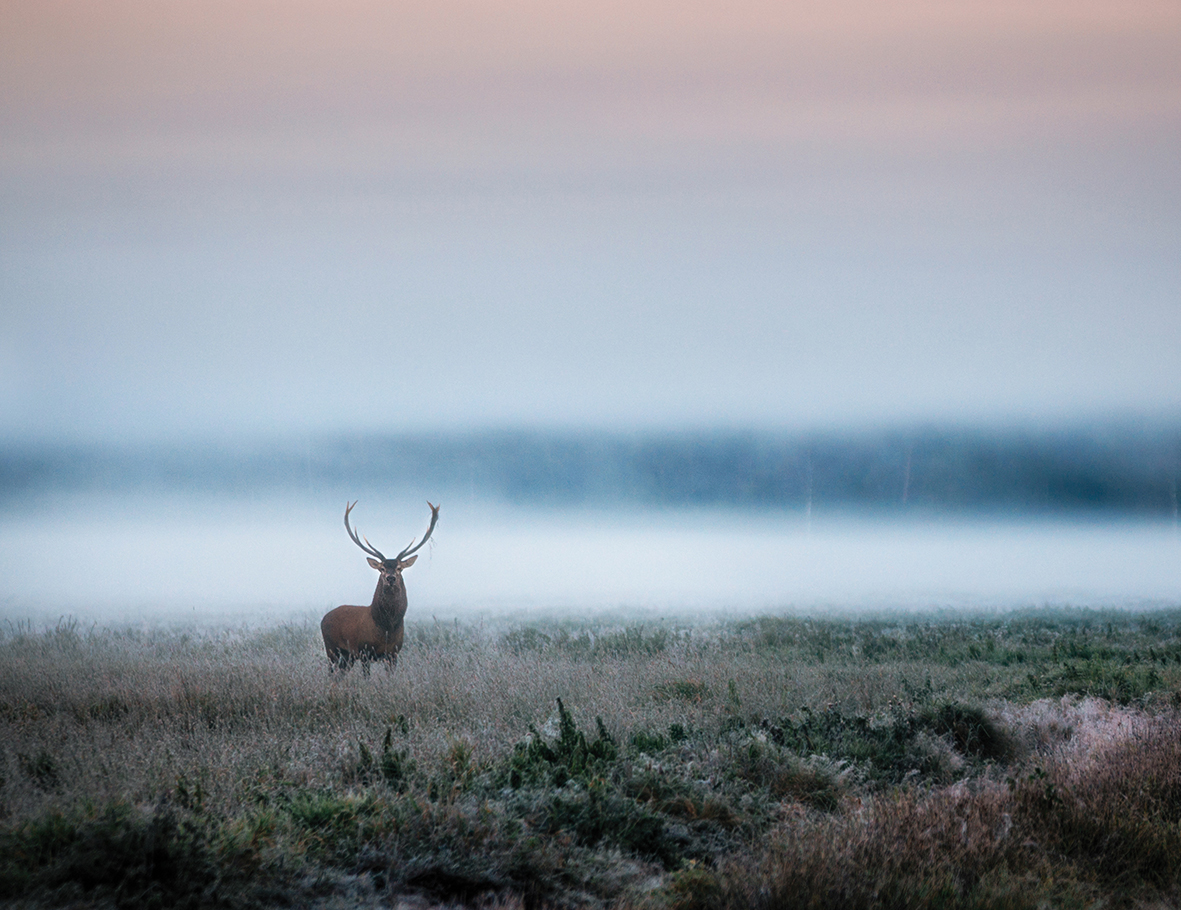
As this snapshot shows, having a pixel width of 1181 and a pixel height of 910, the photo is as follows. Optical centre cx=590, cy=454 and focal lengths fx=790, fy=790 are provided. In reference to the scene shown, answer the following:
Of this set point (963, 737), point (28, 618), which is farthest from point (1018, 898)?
point (28, 618)

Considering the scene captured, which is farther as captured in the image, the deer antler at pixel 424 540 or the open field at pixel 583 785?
the deer antler at pixel 424 540

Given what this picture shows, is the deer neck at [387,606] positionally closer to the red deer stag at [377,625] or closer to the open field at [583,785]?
the red deer stag at [377,625]

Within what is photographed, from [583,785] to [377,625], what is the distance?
20.8ft

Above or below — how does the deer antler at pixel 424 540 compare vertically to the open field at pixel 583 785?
above

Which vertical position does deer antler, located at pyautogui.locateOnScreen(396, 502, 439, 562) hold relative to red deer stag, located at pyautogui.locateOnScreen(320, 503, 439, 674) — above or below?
above

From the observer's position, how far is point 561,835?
4758mm

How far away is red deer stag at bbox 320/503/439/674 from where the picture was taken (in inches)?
432

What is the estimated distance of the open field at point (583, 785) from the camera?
3996 mm

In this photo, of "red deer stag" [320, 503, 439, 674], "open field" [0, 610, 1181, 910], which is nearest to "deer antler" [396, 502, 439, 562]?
"red deer stag" [320, 503, 439, 674]

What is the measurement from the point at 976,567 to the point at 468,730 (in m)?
30.3

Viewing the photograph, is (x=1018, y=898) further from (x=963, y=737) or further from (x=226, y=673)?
(x=226, y=673)

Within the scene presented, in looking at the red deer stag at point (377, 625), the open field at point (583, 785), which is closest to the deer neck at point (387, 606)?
the red deer stag at point (377, 625)

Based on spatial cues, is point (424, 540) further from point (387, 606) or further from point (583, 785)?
point (583, 785)

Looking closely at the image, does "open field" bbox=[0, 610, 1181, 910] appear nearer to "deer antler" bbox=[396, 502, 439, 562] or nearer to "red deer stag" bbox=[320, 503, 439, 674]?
"red deer stag" bbox=[320, 503, 439, 674]
